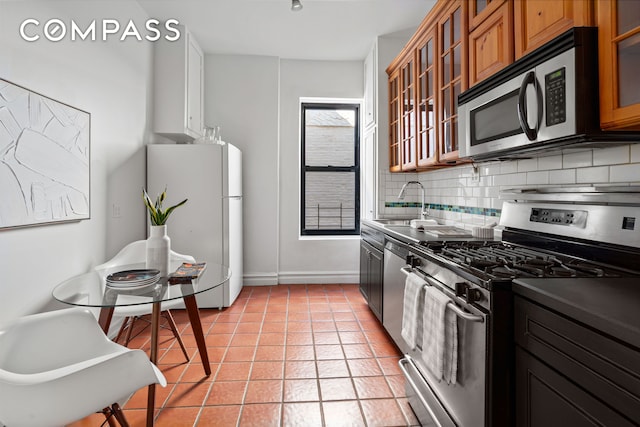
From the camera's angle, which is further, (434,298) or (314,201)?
(314,201)

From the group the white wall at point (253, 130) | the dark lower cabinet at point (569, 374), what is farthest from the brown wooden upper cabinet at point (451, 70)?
the white wall at point (253, 130)

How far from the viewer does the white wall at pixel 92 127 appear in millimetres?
1893

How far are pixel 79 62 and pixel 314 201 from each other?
9.92 feet

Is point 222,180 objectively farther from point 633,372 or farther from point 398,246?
point 633,372

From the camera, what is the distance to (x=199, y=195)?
3590 millimetres

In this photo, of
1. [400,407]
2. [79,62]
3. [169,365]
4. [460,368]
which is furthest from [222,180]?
[460,368]

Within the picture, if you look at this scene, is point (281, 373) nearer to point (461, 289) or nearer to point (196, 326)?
point (196, 326)

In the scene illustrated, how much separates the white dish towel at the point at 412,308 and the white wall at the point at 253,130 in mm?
2832

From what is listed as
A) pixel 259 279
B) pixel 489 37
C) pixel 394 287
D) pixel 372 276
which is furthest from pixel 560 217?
pixel 259 279

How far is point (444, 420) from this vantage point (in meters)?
1.52

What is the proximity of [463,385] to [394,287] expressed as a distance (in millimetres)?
1181

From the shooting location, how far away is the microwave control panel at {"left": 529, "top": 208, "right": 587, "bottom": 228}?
151 cm

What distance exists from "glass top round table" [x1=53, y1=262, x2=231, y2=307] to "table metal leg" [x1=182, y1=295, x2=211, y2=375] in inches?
8.0

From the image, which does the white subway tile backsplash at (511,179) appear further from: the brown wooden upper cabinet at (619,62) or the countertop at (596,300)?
the countertop at (596,300)
